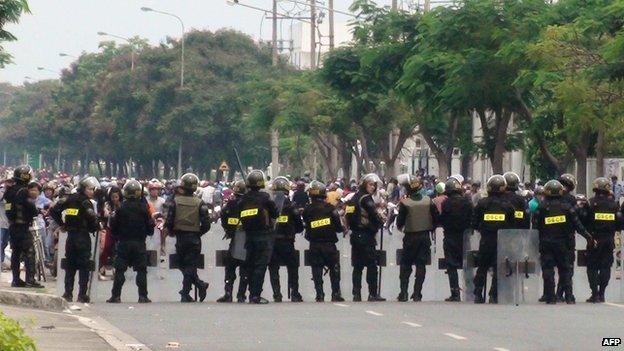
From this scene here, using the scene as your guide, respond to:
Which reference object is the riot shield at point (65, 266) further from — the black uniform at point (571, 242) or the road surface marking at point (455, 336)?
the road surface marking at point (455, 336)

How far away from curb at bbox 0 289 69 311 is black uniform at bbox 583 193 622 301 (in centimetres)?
706

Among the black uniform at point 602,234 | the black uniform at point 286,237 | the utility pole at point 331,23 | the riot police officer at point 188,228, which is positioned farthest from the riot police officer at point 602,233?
the utility pole at point 331,23

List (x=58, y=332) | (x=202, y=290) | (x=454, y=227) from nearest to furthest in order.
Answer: (x=58, y=332) < (x=202, y=290) < (x=454, y=227)

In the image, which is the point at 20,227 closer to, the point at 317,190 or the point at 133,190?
the point at 133,190

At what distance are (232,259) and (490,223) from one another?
11.3 ft

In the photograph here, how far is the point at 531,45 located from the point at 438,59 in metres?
3.87

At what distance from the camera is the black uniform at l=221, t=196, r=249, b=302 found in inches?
919

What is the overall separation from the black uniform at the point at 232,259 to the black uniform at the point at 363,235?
1.53m

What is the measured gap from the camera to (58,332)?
56.9 ft

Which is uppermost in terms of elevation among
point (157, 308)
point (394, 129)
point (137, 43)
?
point (137, 43)

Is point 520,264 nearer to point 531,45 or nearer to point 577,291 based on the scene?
point 577,291

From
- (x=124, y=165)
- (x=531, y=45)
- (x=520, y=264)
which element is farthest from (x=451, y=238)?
(x=124, y=165)

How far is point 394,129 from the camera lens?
61125 millimetres
